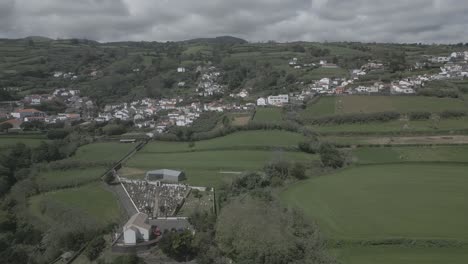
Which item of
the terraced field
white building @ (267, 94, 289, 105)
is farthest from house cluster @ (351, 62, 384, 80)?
the terraced field

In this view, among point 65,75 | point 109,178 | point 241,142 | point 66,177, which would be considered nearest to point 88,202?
point 109,178

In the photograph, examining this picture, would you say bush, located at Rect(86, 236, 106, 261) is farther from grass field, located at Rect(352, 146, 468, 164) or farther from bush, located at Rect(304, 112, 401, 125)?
bush, located at Rect(304, 112, 401, 125)

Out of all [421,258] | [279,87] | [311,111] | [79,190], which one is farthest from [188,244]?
[279,87]

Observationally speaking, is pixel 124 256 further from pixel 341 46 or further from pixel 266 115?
pixel 341 46

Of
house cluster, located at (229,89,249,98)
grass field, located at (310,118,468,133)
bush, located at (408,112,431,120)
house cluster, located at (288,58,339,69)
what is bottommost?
grass field, located at (310,118,468,133)

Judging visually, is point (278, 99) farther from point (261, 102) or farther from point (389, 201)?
point (389, 201)
